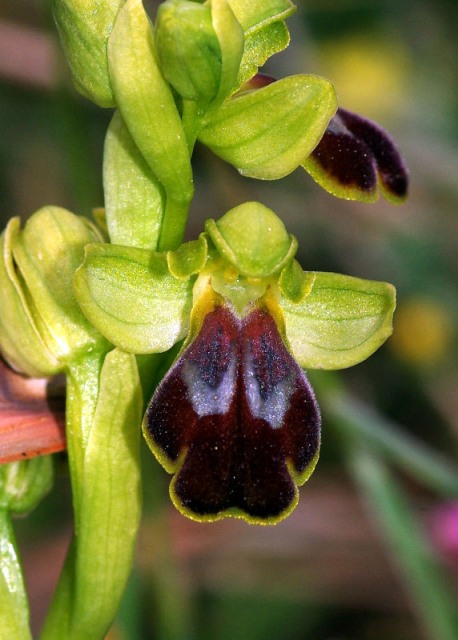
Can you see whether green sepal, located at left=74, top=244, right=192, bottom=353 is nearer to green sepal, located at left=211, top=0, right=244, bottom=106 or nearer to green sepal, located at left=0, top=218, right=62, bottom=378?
green sepal, located at left=0, top=218, right=62, bottom=378

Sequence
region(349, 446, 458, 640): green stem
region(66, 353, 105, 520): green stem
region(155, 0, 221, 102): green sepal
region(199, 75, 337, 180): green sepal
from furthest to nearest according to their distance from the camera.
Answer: region(349, 446, 458, 640): green stem → region(66, 353, 105, 520): green stem → region(199, 75, 337, 180): green sepal → region(155, 0, 221, 102): green sepal

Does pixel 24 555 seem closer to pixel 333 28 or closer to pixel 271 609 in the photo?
pixel 271 609

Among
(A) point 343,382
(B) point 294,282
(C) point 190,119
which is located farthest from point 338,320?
(A) point 343,382

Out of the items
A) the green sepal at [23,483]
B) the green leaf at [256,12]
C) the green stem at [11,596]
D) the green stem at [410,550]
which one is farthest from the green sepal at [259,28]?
the green stem at [410,550]

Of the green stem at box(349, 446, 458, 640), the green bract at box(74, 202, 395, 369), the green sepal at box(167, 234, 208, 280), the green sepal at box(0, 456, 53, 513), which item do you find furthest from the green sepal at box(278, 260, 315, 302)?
the green stem at box(349, 446, 458, 640)

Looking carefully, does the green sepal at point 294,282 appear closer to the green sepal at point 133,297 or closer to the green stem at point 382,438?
the green sepal at point 133,297

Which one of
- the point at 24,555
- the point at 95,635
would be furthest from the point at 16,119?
the point at 95,635

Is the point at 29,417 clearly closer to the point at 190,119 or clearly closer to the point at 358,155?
the point at 190,119
